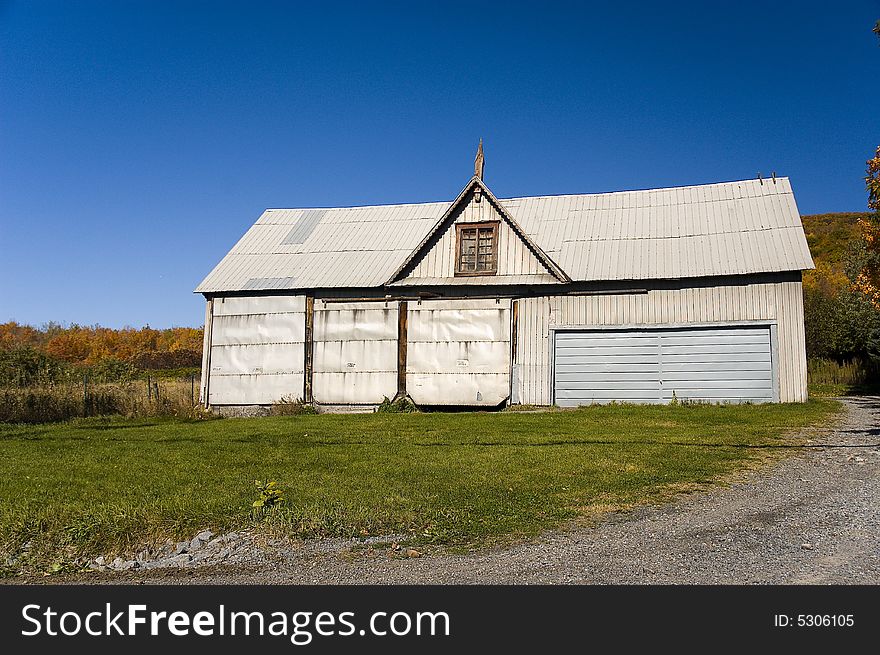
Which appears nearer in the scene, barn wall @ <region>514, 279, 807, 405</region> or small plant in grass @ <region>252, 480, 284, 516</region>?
small plant in grass @ <region>252, 480, 284, 516</region>

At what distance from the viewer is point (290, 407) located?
84.3 feet

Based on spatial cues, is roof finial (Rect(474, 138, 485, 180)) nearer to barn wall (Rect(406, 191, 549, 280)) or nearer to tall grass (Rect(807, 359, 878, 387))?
barn wall (Rect(406, 191, 549, 280))

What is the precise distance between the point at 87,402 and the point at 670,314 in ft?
58.7

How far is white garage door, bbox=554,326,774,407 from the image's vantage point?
22844 millimetres

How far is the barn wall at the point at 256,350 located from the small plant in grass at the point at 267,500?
16.8m

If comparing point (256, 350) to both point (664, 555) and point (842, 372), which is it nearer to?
point (664, 555)

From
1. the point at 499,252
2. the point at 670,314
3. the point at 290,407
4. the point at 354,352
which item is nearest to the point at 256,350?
the point at 290,407

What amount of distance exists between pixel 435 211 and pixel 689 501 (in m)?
21.8

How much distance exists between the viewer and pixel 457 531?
823 centimetres

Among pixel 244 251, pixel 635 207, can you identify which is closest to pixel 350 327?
pixel 244 251

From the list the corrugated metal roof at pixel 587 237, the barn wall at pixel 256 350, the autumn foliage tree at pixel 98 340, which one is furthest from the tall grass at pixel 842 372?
the autumn foliage tree at pixel 98 340

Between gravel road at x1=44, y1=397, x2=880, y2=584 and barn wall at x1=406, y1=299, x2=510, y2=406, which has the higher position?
barn wall at x1=406, y1=299, x2=510, y2=406

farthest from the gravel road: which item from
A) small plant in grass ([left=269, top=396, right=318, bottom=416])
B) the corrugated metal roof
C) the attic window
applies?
small plant in grass ([left=269, top=396, right=318, bottom=416])

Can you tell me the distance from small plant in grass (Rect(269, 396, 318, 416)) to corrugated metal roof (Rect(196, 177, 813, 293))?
3730 mm
